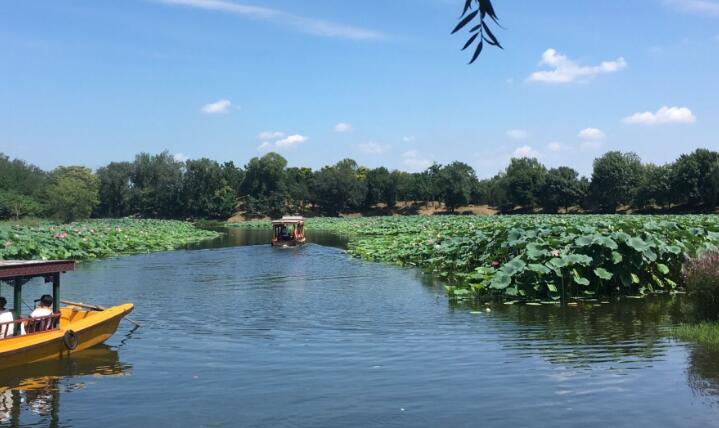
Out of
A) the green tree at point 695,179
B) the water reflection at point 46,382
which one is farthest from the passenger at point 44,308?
the green tree at point 695,179

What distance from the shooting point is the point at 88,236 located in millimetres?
32438

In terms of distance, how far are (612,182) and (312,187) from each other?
44104 mm

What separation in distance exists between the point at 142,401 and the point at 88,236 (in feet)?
89.6

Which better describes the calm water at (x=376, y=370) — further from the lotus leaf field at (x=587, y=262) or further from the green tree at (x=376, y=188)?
the green tree at (x=376, y=188)

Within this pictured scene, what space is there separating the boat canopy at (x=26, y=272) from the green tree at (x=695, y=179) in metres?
68.6

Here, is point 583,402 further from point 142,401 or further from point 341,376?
point 142,401

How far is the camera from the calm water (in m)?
6.97

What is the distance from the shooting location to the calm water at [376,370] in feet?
22.9

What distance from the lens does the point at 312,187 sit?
320ft

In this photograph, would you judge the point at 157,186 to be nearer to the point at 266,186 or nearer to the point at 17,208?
the point at 266,186

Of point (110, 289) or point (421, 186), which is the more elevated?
point (421, 186)

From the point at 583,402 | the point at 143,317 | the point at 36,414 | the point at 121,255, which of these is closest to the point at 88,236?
the point at 121,255

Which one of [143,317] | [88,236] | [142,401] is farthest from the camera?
[88,236]

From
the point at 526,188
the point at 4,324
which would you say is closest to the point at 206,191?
the point at 526,188
